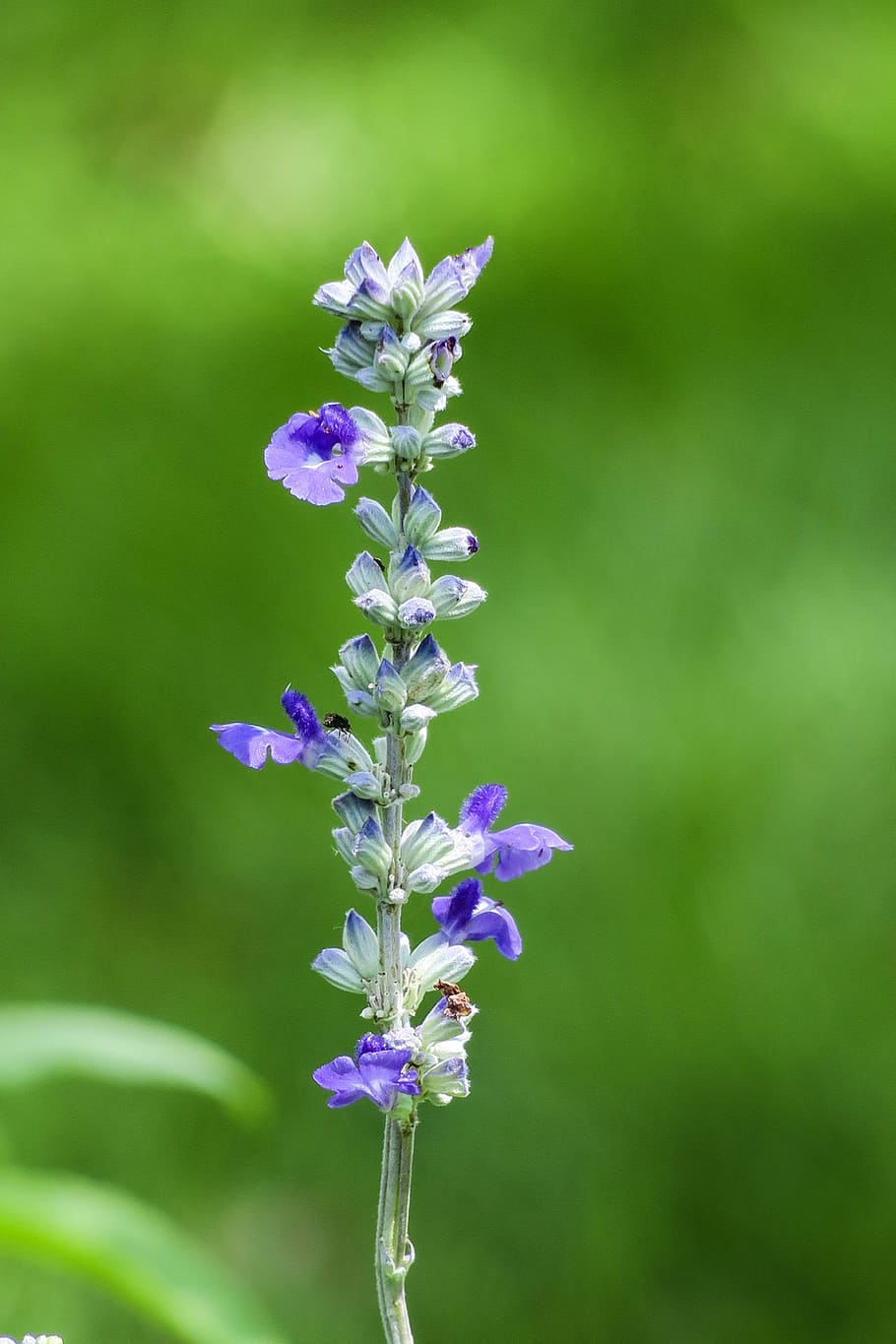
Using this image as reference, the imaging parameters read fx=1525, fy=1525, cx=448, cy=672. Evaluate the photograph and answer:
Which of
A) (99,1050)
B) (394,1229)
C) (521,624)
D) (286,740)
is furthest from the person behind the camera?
(521,624)

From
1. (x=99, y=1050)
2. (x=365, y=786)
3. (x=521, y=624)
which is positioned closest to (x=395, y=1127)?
(x=365, y=786)

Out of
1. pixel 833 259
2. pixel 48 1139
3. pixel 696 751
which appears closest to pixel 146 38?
pixel 833 259

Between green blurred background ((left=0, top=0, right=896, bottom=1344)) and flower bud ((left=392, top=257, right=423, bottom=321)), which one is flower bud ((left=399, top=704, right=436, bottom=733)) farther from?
green blurred background ((left=0, top=0, right=896, bottom=1344))

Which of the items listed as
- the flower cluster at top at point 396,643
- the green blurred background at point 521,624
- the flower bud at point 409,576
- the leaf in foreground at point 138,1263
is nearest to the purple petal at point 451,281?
the flower cluster at top at point 396,643

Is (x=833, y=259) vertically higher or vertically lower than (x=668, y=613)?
higher

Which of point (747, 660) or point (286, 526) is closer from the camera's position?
point (747, 660)

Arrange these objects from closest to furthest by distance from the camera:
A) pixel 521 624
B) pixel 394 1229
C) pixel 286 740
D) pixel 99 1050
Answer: pixel 394 1229
pixel 286 740
pixel 99 1050
pixel 521 624

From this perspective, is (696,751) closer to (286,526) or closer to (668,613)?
(668,613)

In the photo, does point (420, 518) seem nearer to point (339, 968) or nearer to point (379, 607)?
point (379, 607)
